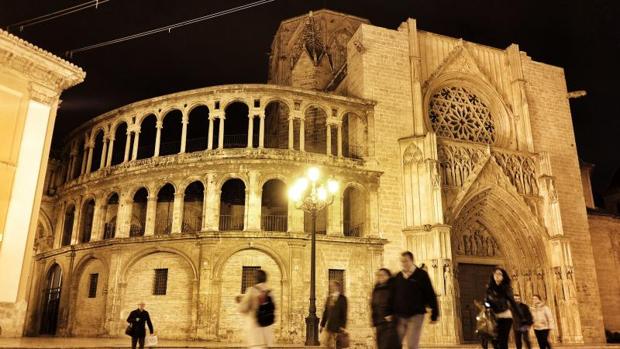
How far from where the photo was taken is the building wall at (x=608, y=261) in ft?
84.1

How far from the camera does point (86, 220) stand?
2522cm

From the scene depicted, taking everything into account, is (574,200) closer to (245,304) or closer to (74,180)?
(245,304)

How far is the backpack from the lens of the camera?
8.23 meters

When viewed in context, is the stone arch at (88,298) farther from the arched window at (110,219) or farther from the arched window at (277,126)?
the arched window at (277,126)

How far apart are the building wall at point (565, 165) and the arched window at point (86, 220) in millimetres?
22764

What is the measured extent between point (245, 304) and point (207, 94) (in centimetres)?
1560

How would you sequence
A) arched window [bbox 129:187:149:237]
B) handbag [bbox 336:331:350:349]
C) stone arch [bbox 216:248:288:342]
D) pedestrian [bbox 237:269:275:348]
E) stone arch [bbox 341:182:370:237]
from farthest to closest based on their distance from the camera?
arched window [bbox 129:187:149:237], stone arch [bbox 341:182:370:237], stone arch [bbox 216:248:288:342], handbag [bbox 336:331:350:349], pedestrian [bbox 237:269:275:348]

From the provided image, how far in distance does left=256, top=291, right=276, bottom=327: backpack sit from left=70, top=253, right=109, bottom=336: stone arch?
47.9 feet

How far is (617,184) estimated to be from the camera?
38656mm

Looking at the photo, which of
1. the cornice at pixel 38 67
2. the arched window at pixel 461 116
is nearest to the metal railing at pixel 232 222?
the cornice at pixel 38 67

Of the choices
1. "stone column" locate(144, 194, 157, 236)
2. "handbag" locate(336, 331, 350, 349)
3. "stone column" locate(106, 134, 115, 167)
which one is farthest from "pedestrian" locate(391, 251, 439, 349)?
"stone column" locate(106, 134, 115, 167)

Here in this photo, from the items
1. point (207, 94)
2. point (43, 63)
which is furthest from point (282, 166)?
point (43, 63)

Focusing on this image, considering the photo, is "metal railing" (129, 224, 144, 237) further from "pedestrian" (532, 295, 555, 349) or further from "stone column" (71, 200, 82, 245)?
"pedestrian" (532, 295, 555, 349)

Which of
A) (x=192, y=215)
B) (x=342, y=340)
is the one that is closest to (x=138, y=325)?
(x=342, y=340)
